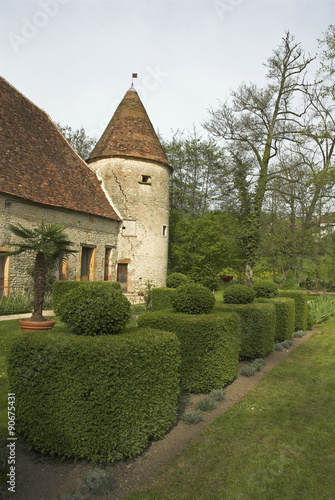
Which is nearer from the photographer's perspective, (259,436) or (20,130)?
(259,436)

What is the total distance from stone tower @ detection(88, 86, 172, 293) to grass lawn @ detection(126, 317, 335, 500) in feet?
48.1

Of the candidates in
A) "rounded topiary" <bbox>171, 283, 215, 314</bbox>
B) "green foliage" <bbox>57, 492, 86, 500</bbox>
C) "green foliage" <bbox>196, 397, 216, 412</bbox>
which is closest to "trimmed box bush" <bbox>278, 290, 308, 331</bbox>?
"rounded topiary" <bbox>171, 283, 215, 314</bbox>

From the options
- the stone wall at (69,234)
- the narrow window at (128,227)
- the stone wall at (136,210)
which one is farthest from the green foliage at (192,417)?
the narrow window at (128,227)

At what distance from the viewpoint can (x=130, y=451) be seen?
395 cm

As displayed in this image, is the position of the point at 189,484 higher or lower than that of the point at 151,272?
lower

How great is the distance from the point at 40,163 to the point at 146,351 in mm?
13832

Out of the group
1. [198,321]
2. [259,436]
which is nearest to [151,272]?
[198,321]

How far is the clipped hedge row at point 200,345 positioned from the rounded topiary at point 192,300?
40 cm

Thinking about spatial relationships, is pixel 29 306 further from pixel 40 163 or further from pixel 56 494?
pixel 56 494

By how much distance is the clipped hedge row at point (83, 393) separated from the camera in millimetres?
3781

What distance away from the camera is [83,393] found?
379 cm

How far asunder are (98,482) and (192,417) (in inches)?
76.5

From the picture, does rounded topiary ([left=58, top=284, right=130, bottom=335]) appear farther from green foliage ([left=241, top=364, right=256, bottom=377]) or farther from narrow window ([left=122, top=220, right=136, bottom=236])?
narrow window ([left=122, top=220, right=136, bottom=236])

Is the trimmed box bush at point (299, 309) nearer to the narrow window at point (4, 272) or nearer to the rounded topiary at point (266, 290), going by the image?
the rounded topiary at point (266, 290)
